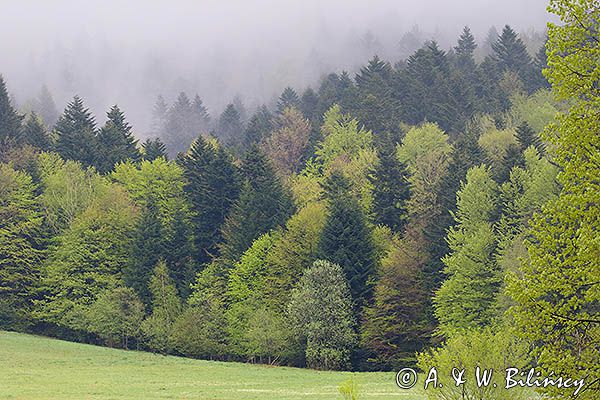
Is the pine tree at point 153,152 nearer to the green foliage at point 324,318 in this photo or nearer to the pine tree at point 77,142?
the pine tree at point 77,142

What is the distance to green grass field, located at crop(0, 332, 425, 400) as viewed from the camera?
39.2m

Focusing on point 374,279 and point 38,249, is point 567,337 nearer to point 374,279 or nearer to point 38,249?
point 374,279

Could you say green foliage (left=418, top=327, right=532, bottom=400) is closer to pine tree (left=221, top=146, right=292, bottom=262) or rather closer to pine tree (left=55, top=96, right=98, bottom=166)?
pine tree (left=221, top=146, right=292, bottom=262)

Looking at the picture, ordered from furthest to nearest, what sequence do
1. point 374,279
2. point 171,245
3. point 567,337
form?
1. point 171,245
2. point 374,279
3. point 567,337

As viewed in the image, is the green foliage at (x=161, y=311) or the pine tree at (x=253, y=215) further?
the pine tree at (x=253, y=215)

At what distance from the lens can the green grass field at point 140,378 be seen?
39219mm

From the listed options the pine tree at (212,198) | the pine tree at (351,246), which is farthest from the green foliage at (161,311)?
the pine tree at (351,246)

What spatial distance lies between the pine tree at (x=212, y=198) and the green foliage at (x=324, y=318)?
19.8 metres

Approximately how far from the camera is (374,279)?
6781cm

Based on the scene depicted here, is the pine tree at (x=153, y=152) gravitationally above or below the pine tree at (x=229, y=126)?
below

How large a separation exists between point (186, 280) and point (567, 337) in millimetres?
62444

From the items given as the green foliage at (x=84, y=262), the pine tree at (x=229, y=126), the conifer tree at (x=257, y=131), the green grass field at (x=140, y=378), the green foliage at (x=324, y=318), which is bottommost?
the green grass field at (x=140, y=378)

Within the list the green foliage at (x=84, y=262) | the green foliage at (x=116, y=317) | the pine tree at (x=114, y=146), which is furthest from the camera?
the pine tree at (x=114, y=146)

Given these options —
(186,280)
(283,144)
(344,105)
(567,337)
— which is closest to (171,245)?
(186,280)
